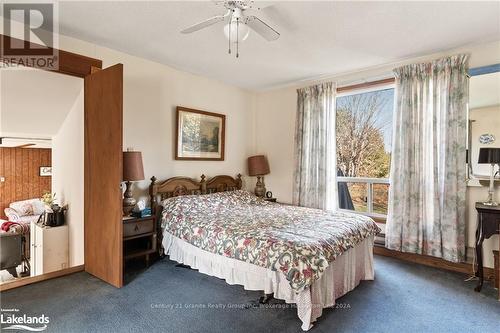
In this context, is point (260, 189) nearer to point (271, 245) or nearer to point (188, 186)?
point (188, 186)

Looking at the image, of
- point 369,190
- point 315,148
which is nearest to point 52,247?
point 315,148

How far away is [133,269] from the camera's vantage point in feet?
10.4

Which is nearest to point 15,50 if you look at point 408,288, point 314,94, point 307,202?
point 314,94

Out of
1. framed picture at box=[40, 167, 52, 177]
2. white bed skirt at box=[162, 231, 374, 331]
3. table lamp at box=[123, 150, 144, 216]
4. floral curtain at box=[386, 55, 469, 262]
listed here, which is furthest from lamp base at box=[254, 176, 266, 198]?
framed picture at box=[40, 167, 52, 177]

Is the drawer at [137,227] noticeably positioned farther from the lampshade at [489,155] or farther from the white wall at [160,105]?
the lampshade at [489,155]

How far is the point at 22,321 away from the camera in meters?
2.10

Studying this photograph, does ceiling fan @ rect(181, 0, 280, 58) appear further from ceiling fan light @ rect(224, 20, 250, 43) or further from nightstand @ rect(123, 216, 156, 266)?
nightstand @ rect(123, 216, 156, 266)

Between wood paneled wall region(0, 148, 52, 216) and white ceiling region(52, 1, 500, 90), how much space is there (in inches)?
223

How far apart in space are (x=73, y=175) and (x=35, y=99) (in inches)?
41.0

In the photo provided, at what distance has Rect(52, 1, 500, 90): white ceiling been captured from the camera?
239 centimetres

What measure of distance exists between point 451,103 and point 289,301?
2.92 metres

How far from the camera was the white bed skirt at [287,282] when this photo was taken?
2109 mm

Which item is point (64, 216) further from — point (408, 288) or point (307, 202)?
point (408, 288)

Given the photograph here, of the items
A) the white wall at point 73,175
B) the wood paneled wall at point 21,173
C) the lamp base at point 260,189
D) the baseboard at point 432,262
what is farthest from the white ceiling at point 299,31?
the wood paneled wall at point 21,173
